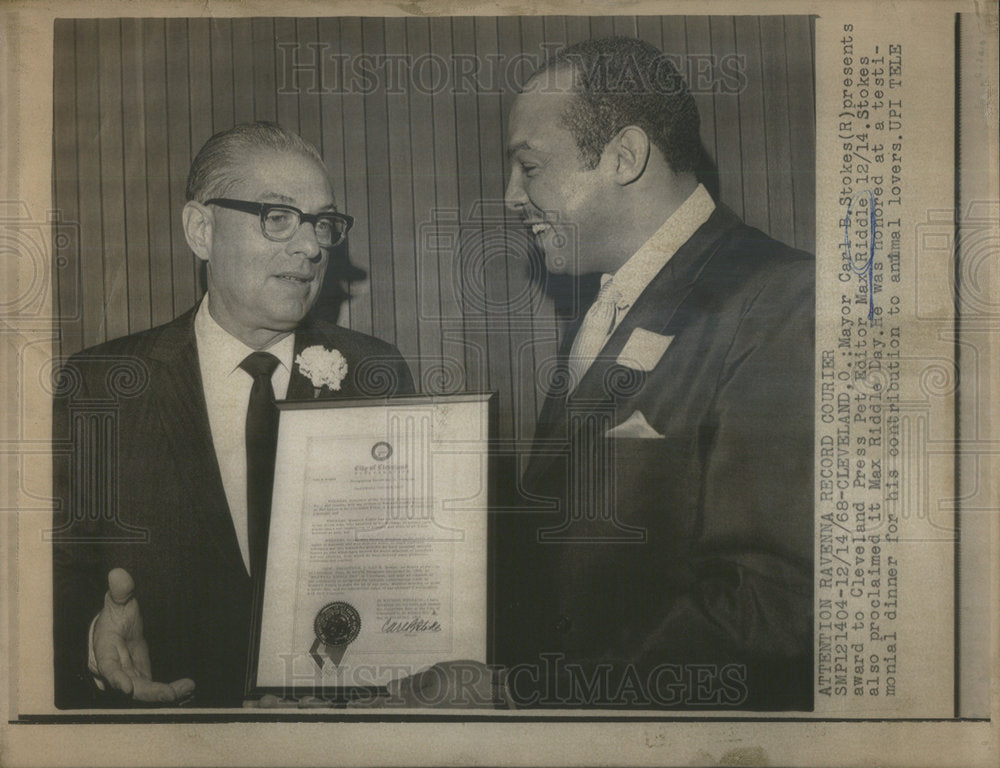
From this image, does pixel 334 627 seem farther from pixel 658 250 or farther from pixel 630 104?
pixel 630 104

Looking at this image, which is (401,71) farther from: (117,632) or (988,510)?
(988,510)

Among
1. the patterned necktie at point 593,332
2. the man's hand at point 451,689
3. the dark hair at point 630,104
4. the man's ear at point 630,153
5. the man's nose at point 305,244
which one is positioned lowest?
the man's hand at point 451,689

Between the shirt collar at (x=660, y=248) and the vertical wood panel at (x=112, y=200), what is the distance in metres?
→ 0.97

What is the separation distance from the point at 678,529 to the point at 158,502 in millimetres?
1033

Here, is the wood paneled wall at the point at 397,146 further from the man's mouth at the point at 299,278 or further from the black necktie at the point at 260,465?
the black necktie at the point at 260,465

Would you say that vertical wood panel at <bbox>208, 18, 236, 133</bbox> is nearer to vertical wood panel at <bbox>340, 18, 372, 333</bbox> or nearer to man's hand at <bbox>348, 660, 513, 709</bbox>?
vertical wood panel at <bbox>340, 18, 372, 333</bbox>

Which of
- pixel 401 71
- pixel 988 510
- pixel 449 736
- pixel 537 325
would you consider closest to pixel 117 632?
pixel 449 736

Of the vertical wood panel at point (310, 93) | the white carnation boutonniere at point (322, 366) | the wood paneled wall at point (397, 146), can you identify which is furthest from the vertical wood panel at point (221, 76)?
the white carnation boutonniere at point (322, 366)

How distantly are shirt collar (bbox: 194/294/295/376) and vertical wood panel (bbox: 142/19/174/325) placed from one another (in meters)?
0.06

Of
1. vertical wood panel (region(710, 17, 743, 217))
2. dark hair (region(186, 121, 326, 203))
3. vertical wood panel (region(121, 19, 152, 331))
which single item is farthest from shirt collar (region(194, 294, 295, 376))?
vertical wood panel (region(710, 17, 743, 217))

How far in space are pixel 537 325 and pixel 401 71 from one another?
1.92 feet

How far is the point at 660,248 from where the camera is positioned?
1.70m

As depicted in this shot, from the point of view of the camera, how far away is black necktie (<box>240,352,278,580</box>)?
66.1 inches

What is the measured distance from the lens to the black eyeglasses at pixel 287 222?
1696 mm
